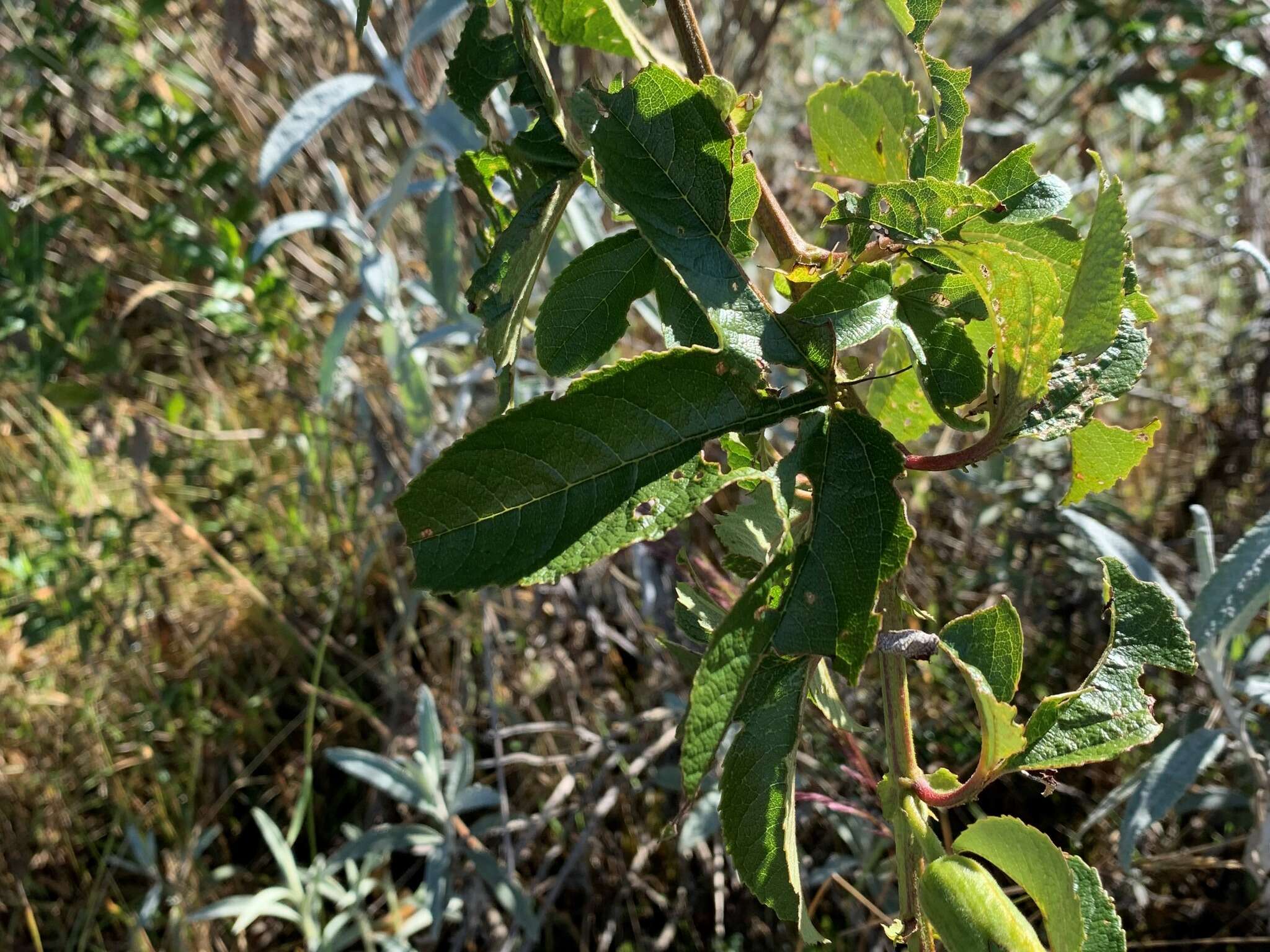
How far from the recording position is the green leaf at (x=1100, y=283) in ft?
1.62

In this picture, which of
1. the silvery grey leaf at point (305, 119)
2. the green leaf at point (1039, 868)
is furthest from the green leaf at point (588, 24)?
the silvery grey leaf at point (305, 119)

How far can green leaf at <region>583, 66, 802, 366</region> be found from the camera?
1.71 feet

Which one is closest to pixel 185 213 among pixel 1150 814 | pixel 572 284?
pixel 572 284

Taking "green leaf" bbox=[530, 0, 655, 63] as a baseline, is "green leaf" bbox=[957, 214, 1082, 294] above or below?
below

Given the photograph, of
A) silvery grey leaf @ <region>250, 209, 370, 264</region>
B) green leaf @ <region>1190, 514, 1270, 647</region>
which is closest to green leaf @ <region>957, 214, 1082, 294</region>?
green leaf @ <region>1190, 514, 1270, 647</region>

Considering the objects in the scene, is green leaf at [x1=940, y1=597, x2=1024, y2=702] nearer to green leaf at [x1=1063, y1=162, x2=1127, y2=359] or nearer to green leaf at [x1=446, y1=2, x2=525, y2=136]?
green leaf at [x1=1063, y1=162, x2=1127, y2=359]

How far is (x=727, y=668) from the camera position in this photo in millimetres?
488

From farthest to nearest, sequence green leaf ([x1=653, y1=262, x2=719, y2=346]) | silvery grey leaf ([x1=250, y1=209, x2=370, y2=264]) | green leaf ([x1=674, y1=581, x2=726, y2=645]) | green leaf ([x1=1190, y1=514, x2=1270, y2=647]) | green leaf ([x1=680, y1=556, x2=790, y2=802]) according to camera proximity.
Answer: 1. silvery grey leaf ([x1=250, y1=209, x2=370, y2=264])
2. green leaf ([x1=1190, y1=514, x2=1270, y2=647])
3. green leaf ([x1=674, y1=581, x2=726, y2=645])
4. green leaf ([x1=653, y1=262, x2=719, y2=346])
5. green leaf ([x1=680, y1=556, x2=790, y2=802])

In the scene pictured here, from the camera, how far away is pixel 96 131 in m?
2.60

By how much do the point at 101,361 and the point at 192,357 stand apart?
0.66m

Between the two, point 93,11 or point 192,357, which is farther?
point 192,357

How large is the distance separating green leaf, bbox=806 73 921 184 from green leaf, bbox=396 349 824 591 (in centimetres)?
26

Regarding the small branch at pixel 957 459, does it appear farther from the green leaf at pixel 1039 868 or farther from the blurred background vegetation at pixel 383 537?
the blurred background vegetation at pixel 383 537

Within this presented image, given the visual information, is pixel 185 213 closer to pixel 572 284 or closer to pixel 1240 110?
pixel 572 284
